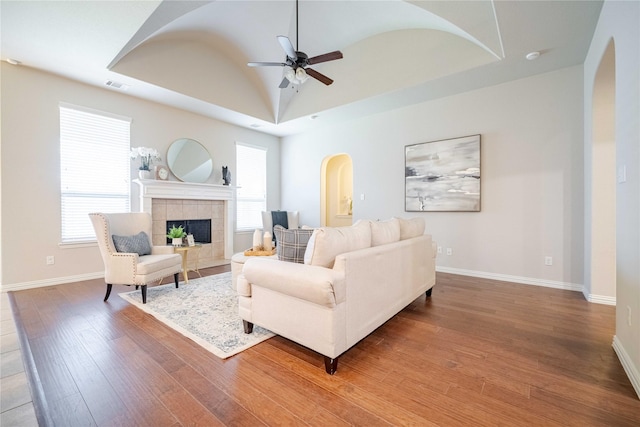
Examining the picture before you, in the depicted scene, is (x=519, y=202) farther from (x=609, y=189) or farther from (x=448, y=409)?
(x=448, y=409)

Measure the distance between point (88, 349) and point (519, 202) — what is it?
5.16m

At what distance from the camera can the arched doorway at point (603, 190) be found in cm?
300

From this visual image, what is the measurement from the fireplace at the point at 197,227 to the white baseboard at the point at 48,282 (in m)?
1.20

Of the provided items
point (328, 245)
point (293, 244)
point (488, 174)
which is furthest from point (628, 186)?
point (488, 174)

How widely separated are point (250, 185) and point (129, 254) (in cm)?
369

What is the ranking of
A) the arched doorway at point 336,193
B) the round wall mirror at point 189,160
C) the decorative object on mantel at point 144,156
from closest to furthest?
→ the decorative object on mantel at point 144,156, the round wall mirror at point 189,160, the arched doorway at point 336,193

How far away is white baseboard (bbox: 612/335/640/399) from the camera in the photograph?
1.59 meters

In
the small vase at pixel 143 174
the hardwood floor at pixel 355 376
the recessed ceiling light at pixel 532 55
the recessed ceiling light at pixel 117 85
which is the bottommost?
the hardwood floor at pixel 355 376

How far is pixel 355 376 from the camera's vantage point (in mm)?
1744

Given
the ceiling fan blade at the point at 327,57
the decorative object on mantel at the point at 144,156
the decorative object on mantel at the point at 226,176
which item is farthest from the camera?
the decorative object on mantel at the point at 226,176

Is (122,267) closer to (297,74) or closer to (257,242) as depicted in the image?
(257,242)

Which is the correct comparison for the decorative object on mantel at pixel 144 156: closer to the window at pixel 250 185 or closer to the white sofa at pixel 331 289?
the window at pixel 250 185

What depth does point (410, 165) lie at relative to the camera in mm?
4895

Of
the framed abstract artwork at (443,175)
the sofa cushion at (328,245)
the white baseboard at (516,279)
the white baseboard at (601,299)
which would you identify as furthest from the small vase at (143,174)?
the white baseboard at (601,299)
